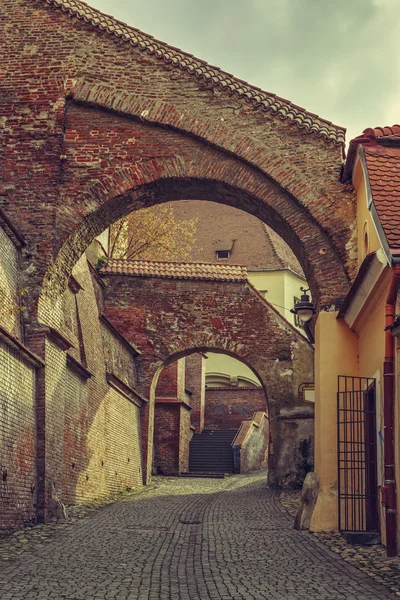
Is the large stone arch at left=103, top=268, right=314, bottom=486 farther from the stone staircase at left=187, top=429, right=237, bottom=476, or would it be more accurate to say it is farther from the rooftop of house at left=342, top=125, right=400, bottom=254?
the rooftop of house at left=342, top=125, right=400, bottom=254

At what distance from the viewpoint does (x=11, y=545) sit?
32.6ft

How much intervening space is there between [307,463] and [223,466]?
947 cm

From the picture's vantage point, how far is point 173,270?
24.8 meters

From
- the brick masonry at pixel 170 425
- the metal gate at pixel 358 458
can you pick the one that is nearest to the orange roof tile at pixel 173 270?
the brick masonry at pixel 170 425

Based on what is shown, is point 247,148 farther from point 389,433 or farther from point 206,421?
point 206,421

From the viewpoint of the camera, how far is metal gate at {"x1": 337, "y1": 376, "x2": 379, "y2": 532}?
11.3m

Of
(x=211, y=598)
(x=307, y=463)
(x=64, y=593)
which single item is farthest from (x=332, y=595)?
(x=307, y=463)

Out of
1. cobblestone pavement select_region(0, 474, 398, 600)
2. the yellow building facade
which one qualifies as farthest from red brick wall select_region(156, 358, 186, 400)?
the yellow building facade

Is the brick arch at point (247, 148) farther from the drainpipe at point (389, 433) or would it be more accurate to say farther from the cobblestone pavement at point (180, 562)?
the cobblestone pavement at point (180, 562)

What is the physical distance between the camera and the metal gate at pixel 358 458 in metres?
11.3

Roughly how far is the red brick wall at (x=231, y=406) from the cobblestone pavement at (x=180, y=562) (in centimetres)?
2324

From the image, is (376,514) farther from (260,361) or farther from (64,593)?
(260,361)

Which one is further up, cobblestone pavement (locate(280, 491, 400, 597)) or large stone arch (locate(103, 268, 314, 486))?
large stone arch (locate(103, 268, 314, 486))

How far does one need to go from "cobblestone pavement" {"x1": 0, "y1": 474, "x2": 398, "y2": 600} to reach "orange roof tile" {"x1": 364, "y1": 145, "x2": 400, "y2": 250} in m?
3.54
